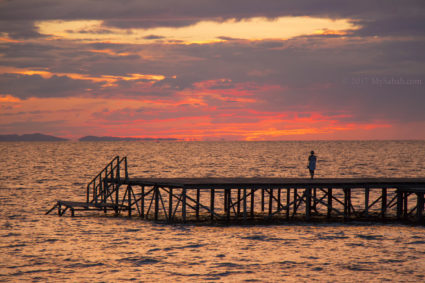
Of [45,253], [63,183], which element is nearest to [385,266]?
[45,253]

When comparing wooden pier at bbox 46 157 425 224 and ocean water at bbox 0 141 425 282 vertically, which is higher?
wooden pier at bbox 46 157 425 224

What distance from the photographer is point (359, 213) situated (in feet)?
136

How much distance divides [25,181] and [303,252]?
6005 cm

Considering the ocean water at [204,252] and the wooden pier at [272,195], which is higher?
the wooden pier at [272,195]

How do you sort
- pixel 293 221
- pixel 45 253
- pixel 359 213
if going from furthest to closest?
1. pixel 359 213
2. pixel 293 221
3. pixel 45 253

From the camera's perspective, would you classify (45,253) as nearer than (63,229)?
Yes

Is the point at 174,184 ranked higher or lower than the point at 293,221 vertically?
higher

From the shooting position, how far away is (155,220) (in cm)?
3825

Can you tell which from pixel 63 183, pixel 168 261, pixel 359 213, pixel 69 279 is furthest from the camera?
pixel 63 183

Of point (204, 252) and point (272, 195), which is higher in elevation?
point (272, 195)

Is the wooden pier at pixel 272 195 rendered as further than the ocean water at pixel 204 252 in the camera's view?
Yes

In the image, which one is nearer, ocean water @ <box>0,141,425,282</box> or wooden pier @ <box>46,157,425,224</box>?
ocean water @ <box>0,141,425,282</box>

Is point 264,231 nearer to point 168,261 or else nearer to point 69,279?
point 168,261

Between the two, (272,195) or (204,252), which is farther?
(272,195)
